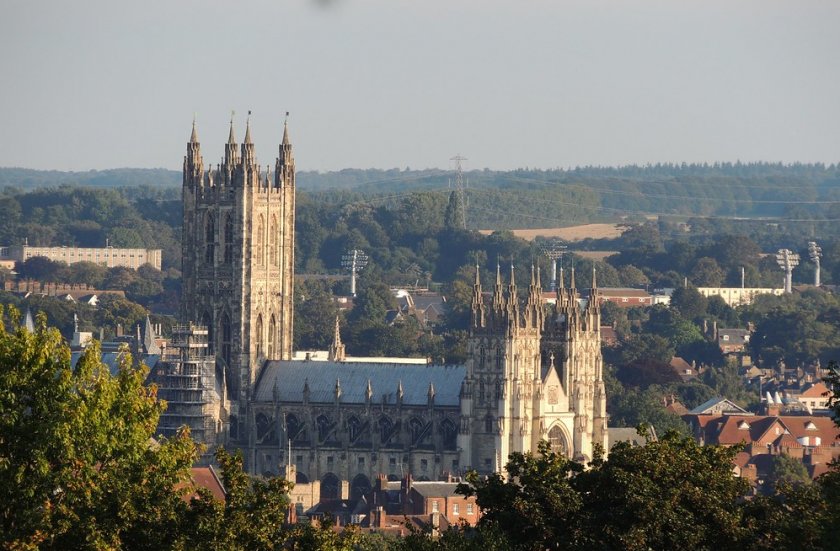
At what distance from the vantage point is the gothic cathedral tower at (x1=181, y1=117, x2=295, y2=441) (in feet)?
355

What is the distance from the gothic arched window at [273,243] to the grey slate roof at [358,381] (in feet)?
14.2

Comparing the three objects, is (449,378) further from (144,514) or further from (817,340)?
(817,340)

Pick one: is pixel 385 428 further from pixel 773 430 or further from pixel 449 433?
pixel 773 430

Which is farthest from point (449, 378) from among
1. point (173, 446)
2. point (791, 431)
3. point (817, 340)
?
point (817, 340)

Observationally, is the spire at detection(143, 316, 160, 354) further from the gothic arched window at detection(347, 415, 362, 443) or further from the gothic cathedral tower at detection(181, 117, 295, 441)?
the gothic arched window at detection(347, 415, 362, 443)

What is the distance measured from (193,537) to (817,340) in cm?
13142

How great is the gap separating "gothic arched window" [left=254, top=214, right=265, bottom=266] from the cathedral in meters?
0.06

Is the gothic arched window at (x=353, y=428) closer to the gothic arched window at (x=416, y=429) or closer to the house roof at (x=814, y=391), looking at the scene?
the gothic arched window at (x=416, y=429)

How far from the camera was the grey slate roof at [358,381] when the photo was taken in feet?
343

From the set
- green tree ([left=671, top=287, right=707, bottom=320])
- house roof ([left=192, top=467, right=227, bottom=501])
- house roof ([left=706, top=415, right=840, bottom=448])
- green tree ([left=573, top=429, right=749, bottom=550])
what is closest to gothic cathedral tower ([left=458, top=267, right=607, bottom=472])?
house roof ([left=192, top=467, right=227, bottom=501])

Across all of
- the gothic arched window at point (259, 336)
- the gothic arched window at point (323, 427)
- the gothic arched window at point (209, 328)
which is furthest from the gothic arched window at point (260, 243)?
the gothic arched window at point (323, 427)

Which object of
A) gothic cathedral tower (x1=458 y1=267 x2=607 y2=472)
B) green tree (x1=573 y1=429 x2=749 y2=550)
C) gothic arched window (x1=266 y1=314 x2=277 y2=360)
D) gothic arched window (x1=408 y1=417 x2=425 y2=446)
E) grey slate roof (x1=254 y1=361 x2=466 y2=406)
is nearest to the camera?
green tree (x1=573 y1=429 x2=749 y2=550)

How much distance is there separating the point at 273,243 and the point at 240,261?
2.01m

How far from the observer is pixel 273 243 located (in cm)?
11056
